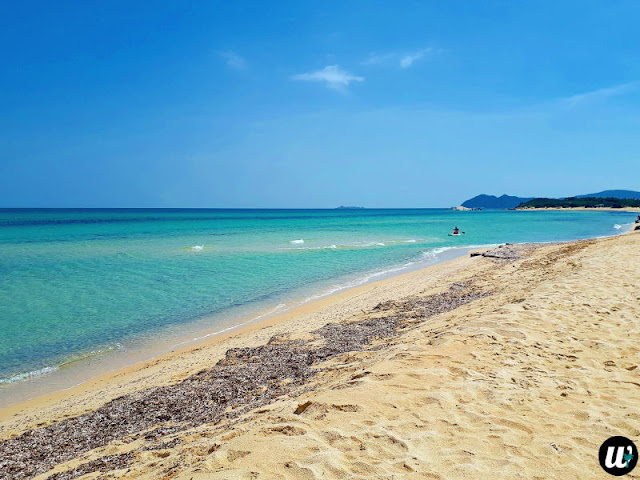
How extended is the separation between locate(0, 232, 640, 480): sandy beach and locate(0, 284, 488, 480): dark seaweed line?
1.2 inches

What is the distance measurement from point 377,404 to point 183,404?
3.53 metres

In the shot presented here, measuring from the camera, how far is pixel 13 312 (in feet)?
47.8

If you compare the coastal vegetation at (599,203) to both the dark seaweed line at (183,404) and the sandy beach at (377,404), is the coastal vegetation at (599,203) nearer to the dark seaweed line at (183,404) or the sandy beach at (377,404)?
the sandy beach at (377,404)

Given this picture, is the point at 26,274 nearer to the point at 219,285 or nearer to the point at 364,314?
the point at 219,285

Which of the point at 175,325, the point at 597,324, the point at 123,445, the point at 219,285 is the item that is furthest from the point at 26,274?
the point at 597,324

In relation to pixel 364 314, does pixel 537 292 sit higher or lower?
higher

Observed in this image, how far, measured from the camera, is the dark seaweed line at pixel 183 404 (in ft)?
17.4

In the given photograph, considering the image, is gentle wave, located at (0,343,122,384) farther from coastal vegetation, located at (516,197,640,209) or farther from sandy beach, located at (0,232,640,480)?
coastal vegetation, located at (516,197,640,209)

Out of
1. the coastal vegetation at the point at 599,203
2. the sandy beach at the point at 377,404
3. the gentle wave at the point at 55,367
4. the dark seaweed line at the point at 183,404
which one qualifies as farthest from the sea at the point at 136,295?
the coastal vegetation at the point at 599,203

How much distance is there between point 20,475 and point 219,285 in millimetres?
14508

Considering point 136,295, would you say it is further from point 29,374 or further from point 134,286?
point 29,374

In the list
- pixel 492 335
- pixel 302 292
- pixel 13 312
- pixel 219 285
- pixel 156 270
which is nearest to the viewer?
pixel 492 335

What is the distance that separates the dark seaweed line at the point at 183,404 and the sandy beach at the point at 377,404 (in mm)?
32

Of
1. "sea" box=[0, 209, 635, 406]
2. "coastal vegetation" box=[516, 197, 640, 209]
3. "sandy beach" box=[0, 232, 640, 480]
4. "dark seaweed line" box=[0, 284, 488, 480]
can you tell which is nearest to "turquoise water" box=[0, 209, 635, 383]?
"sea" box=[0, 209, 635, 406]
